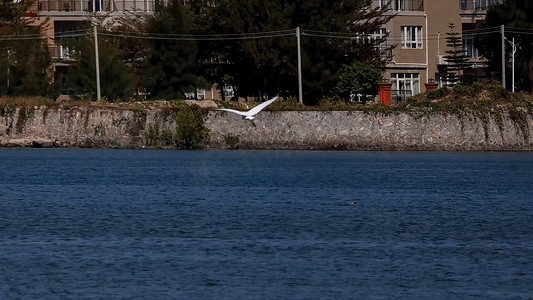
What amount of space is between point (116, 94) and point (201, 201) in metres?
34.7

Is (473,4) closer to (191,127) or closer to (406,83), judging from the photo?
(406,83)

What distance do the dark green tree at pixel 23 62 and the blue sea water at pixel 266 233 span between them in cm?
2047

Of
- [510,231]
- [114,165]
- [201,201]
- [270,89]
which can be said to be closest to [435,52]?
[270,89]

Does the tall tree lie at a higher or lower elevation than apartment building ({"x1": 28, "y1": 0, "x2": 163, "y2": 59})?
lower

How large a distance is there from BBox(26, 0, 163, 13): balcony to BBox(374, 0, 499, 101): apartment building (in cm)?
1995

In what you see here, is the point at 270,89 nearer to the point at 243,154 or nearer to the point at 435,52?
the point at 243,154

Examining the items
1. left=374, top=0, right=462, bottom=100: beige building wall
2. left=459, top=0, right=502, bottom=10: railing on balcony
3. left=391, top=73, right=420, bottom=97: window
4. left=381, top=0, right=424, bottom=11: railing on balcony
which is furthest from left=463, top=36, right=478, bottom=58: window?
left=391, top=73, right=420, bottom=97: window

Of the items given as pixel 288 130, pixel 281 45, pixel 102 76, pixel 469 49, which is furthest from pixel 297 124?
pixel 469 49

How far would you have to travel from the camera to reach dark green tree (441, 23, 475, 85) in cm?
8294

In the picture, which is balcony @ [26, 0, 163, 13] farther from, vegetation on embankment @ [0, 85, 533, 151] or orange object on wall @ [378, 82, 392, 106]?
vegetation on embankment @ [0, 85, 533, 151]

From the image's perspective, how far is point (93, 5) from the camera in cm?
9025

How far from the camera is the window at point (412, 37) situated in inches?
3600

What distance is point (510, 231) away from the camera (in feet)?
89.5

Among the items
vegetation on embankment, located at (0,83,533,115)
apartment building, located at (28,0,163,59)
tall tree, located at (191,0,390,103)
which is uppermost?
apartment building, located at (28,0,163,59)
